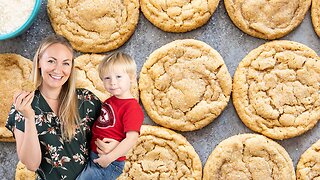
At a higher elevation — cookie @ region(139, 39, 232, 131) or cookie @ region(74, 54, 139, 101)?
cookie @ region(74, 54, 139, 101)

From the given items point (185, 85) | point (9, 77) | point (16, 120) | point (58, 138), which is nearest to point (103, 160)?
point (58, 138)

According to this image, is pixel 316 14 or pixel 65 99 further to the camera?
pixel 316 14

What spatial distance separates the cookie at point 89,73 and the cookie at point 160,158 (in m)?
0.17

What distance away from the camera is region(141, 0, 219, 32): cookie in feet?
5.84

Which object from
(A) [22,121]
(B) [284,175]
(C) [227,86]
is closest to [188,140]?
(C) [227,86]

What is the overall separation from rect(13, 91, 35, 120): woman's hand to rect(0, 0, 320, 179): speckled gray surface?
22.8 inches

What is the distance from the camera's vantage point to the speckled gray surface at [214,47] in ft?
5.96

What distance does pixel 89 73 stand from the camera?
5.83 ft

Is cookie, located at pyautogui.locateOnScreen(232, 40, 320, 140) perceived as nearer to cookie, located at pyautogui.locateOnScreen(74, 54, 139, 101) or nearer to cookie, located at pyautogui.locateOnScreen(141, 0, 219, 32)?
cookie, located at pyautogui.locateOnScreen(141, 0, 219, 32)

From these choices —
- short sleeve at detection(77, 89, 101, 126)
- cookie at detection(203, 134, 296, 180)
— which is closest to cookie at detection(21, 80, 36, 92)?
short sleeve at detection(77, 89, 101, 126)

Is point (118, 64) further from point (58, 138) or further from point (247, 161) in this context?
point (247, 161)

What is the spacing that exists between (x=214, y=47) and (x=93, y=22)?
1.60 ft

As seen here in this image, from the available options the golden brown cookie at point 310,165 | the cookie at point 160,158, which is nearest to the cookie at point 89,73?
the cookie at point 160,158

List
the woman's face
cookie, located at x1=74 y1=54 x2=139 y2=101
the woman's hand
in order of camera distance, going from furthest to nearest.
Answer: cookie, located at x1=74 y1=54 x2=139 y2=101, the woman's face, the woman's hand
